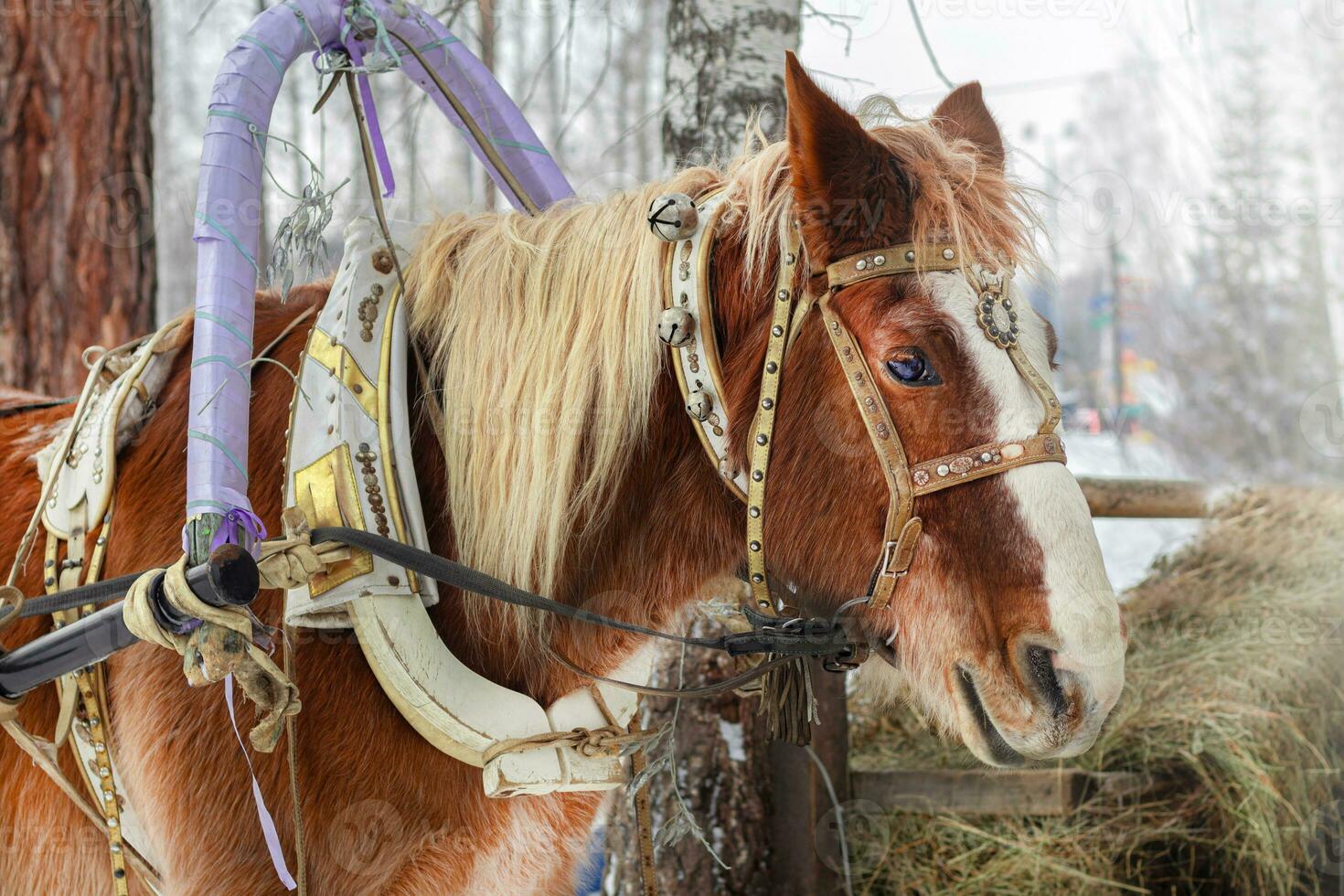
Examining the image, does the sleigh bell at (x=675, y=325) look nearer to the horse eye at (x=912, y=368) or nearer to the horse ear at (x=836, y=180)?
the horse ear at (x=836, y=180)

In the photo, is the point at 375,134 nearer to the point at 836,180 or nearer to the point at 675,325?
the point at 675,325

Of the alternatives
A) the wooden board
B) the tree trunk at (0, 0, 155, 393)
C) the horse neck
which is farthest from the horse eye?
the tree trunk at (0, 0, 155, 393)

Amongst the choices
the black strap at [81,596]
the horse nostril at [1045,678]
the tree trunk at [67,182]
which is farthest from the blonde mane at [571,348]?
the tree trunk at [67,182]

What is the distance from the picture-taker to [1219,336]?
1131 centimetres

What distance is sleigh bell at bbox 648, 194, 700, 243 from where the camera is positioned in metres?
1.61

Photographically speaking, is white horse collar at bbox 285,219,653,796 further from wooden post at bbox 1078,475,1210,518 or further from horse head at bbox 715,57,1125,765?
wooden post at bbox 1078,475,1210,518

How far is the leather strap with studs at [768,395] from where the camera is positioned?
1.56 metres

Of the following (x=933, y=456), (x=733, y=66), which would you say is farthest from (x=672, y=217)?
(x=733, y=66)

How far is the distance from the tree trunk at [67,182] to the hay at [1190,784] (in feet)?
12.1

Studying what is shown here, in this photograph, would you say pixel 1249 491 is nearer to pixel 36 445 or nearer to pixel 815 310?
pixel 815 310

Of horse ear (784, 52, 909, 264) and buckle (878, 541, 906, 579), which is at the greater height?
horse ear (784, 52, 909, 264)

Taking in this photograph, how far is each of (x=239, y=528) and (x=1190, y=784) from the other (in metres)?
3.00

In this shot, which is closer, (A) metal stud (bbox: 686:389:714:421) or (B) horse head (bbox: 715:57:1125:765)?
(B) horse head (bbox: 715:57:1125:765)

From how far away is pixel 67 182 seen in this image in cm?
415
